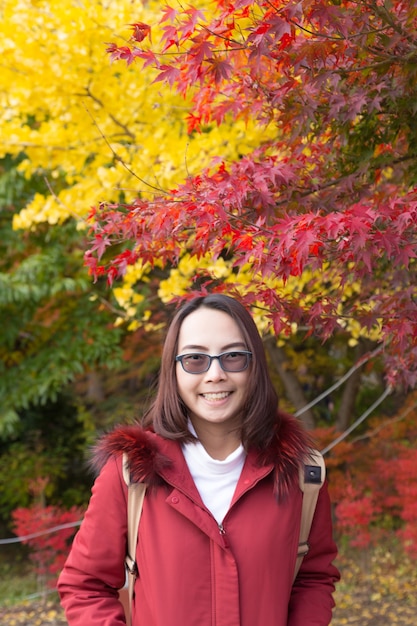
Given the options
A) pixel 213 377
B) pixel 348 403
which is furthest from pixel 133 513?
pixel 348 403

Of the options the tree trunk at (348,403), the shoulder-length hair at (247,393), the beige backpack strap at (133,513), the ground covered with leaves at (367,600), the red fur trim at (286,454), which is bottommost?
the ground covered with leaves at (367,600)

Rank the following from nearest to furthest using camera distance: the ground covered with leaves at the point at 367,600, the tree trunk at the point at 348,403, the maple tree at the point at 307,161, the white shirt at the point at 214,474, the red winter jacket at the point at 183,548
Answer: the red winter jacket at the point at 183,548
the white shirt at the point at 214,474
the maple tree at the point at 307,161
the ground covered with leaves at the point at 367,600
the tree trunk at the point at 348,403

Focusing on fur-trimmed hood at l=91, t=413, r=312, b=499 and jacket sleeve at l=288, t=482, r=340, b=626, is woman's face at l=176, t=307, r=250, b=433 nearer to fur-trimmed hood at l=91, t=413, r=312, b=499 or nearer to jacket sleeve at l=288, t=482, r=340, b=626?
fur-trimmed hood at l=91, t=413, r=312, b=499

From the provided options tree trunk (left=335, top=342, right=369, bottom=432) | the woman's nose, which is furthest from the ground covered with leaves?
the woman's nose

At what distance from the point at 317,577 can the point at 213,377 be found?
617 mm

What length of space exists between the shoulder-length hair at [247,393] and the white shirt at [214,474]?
0.14ft

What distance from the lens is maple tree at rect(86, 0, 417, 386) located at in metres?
2.29

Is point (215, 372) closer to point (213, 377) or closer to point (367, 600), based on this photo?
point (213, 377)

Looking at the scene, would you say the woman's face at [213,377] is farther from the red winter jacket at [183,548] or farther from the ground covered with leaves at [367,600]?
the ground covered with leaves at [367,600]

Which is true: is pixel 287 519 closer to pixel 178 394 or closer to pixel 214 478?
pixel 214 478

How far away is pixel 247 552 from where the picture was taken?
6.28ft

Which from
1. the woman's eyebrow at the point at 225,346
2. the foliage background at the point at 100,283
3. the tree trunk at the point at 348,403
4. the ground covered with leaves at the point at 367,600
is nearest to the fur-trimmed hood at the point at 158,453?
the woman's eyebrow at the point at 225,346

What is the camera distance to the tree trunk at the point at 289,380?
8.50 metres

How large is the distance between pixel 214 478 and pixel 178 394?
0.24 meters
